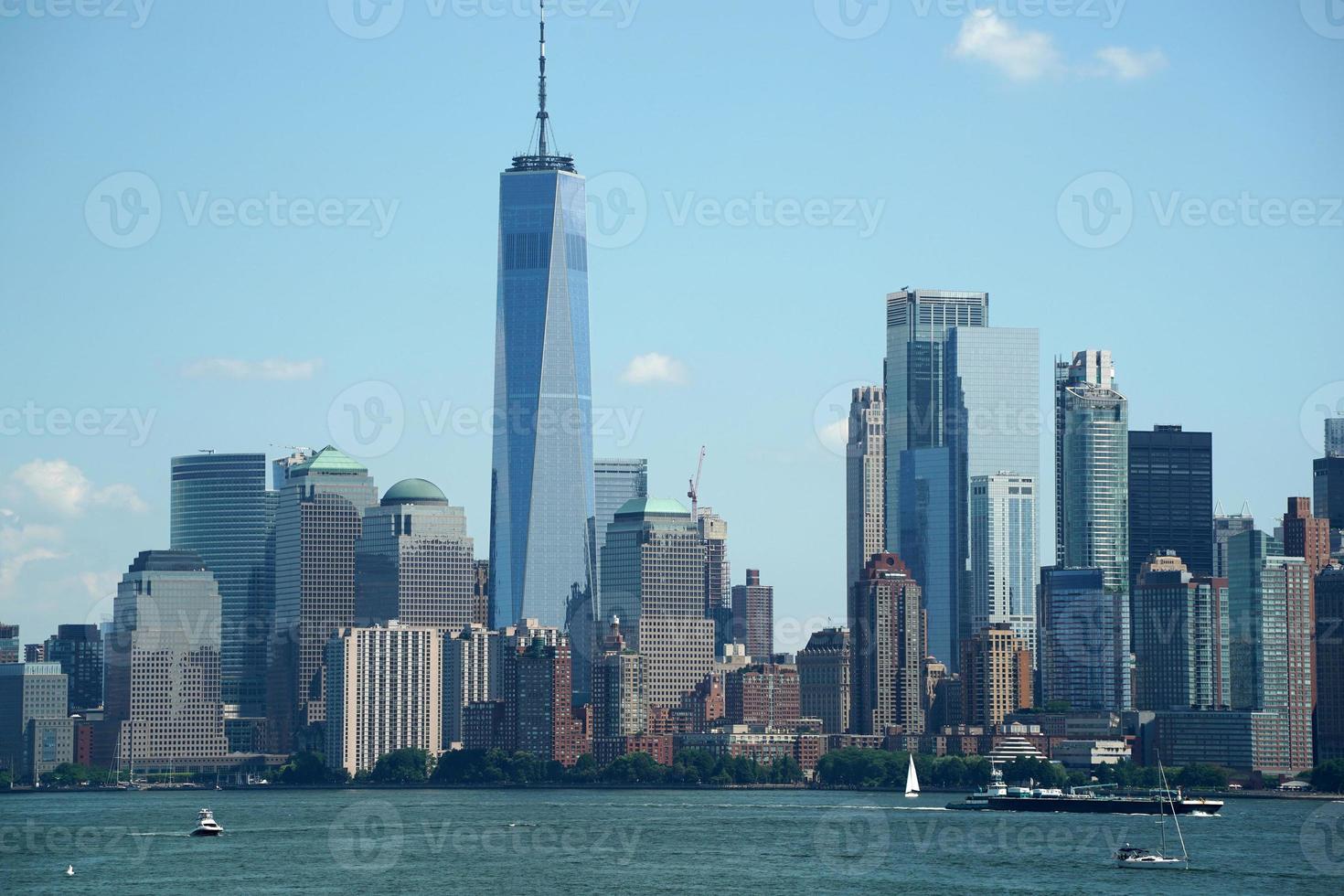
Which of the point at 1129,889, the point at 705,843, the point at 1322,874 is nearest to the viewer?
the point at 1129,889

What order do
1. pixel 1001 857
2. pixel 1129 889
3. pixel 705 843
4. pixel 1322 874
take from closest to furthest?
pixel 1129 889 < pixel 1322 874 < pixel 1001 857 < pixel 705 843

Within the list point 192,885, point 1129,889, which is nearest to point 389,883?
point 192,885

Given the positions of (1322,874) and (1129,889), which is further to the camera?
(1322,874)

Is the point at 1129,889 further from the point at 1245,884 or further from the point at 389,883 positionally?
the point at 389,883

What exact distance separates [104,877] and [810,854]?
160 feet

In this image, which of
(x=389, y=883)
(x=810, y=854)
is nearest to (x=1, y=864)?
(x=389, y=883)

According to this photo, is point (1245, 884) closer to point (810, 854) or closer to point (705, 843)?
point (810, 854)

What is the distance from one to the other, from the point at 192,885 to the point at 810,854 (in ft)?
148

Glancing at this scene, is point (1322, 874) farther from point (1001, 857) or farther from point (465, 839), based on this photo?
point (465, 839)

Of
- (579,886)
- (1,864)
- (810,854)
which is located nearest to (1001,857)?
(810,854)

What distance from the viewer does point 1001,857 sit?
584 ft

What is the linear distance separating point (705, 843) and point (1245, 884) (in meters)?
47.6

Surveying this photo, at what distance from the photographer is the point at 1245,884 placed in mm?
157875

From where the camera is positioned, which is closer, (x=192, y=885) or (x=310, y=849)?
(x=192, y=885)
